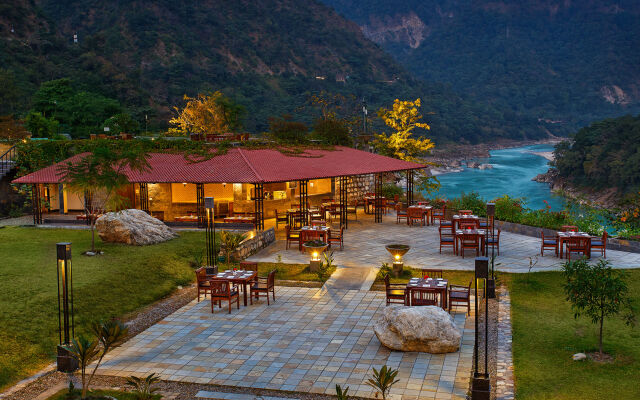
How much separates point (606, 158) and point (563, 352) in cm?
5174

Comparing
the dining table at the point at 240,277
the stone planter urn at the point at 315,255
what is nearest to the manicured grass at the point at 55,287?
the dining table at the point at 240,277

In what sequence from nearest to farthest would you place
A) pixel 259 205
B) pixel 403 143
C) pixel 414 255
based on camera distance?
pixel 414 255 → pixel 259 205 → pixel 403 143

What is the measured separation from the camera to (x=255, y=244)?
18.1m

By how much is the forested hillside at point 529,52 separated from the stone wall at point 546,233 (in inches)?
4154

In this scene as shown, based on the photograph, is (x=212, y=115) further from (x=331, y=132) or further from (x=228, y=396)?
(x=228, y=396)

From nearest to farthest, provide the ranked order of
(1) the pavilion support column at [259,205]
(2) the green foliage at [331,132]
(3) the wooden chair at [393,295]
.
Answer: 1. (3) the wooden chair at [393,295]
2. (1) the pavilion support column at [259,205]
3. (2) the green foliage at [331,132]

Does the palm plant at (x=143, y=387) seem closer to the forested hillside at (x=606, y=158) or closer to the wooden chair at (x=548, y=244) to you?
the wooden chair at (x=548, y=244)

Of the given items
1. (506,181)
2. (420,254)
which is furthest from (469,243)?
(506,181)

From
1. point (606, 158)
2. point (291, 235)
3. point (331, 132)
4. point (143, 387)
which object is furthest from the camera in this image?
point (606, 158)

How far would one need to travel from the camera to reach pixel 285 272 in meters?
15.5

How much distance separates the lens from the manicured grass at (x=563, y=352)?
8.10 meters

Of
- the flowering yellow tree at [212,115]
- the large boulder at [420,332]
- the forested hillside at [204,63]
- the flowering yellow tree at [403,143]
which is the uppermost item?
the forested hillside at [204,63]

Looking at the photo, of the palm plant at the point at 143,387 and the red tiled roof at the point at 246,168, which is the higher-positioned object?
the red tiled roof at the point at 246,168

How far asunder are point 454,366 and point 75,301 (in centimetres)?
782
